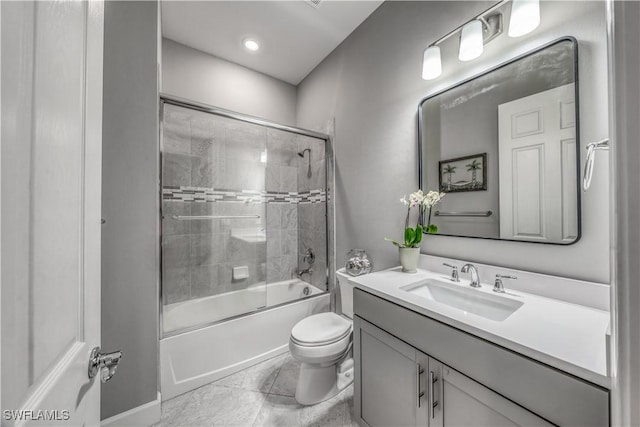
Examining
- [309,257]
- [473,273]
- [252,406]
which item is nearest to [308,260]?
[309,257]

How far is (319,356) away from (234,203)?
1.51 m

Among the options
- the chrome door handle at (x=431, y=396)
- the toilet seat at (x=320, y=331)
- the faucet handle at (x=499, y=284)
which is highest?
the faucet handle at (x=499, y=284)

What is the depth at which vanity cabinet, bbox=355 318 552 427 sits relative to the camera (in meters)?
0.74

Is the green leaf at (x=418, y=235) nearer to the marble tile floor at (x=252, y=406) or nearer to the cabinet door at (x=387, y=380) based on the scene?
the cabinet door at (x=387, y=380)

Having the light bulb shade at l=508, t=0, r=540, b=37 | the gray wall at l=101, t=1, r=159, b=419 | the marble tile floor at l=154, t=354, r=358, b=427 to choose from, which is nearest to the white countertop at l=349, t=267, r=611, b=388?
the marble tile floor at l=154, t=354, r=358, b=427

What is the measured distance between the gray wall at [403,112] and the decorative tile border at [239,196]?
40 cm

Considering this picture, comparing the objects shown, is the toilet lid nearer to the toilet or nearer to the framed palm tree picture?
the toilet

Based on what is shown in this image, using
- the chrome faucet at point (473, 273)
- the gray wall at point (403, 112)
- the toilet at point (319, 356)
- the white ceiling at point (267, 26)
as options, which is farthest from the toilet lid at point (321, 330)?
the white ceiling at point (267, 26)

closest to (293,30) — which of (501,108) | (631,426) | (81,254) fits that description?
(501,108)

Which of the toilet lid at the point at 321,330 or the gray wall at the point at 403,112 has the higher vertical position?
the gray wall at the point at 403,112

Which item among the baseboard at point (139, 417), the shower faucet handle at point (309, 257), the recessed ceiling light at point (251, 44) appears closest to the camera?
the baseboard at point (139, 417)

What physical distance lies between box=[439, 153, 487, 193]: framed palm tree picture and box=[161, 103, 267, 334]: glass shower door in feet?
5.41

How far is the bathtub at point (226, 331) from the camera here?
153cm

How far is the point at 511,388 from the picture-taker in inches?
27.0
